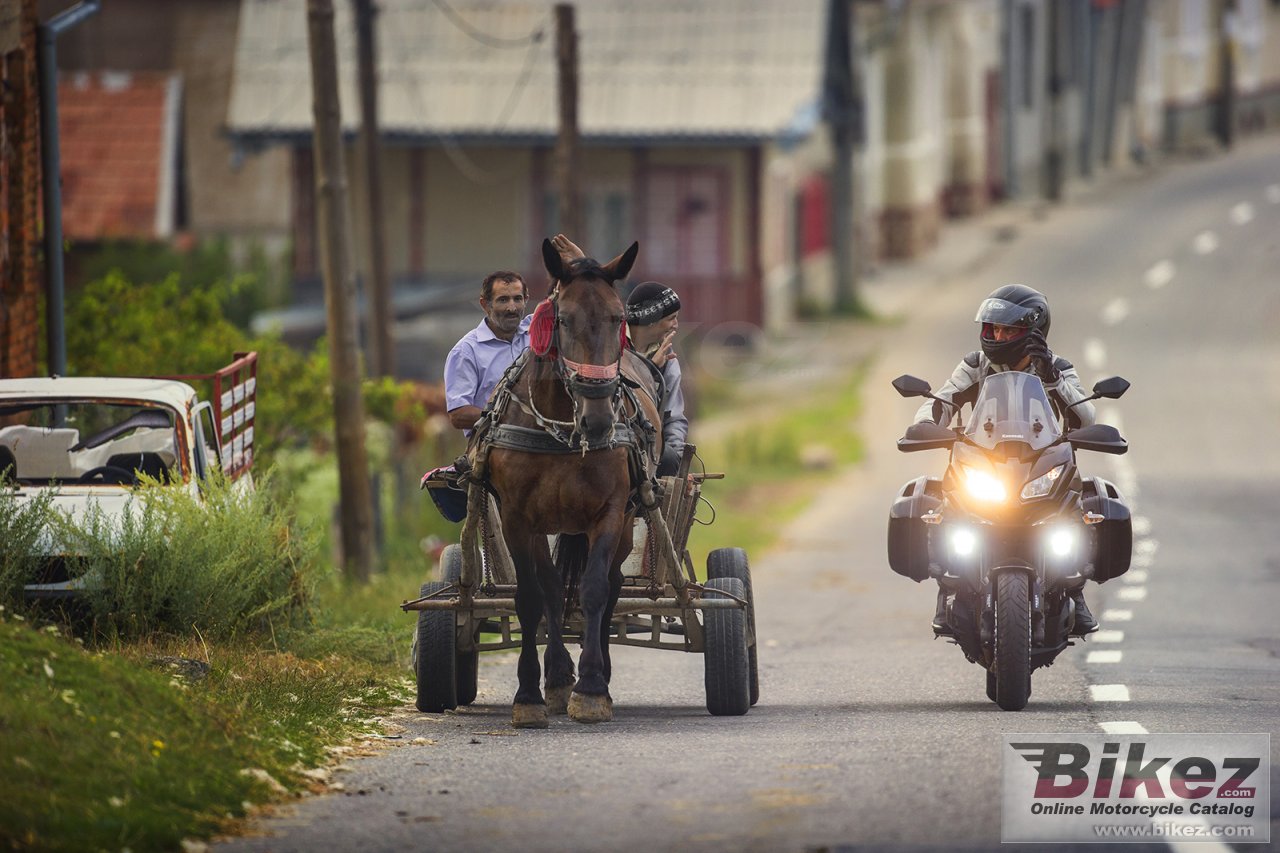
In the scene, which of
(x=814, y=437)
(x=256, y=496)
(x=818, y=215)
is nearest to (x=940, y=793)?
(x=256, y=496)

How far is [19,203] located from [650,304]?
287 inches

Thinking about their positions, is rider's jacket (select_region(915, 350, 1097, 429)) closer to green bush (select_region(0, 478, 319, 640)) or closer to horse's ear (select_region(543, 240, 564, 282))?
horse's ear (select_region(543, 240, 564, 282))

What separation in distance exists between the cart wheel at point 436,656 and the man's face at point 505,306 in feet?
4.59

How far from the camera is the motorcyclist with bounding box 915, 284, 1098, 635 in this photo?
11.0 metres

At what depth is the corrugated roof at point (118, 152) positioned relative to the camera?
123 feet

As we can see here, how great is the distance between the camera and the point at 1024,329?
11.1 meters

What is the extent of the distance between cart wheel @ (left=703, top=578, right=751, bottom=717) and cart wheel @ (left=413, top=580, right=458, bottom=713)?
1308 millimetres

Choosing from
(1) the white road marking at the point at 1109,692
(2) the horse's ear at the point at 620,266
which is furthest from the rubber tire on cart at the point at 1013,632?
(2) the horse's ear at the point at 620,266

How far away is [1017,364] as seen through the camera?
11.2m

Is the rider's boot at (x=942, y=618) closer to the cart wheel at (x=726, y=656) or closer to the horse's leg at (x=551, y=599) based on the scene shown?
the cart wheel at (x=726, y=656)

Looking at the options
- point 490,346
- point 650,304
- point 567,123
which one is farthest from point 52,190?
point 567,123

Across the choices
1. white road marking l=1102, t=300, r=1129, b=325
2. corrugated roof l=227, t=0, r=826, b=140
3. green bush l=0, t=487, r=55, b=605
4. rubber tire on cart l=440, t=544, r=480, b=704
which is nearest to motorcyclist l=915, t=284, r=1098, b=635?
rubber tire on cart l=440, t=544, r=480, b=704

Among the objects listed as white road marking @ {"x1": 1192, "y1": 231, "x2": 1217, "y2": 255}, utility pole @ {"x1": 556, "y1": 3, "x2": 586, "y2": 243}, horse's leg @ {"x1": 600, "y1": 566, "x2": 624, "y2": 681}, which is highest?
utility pole @ {"x1": 556, "y1": 3, "x2": 586, "y2": 243}

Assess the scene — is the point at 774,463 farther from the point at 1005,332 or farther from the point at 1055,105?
the point at 1055,105
